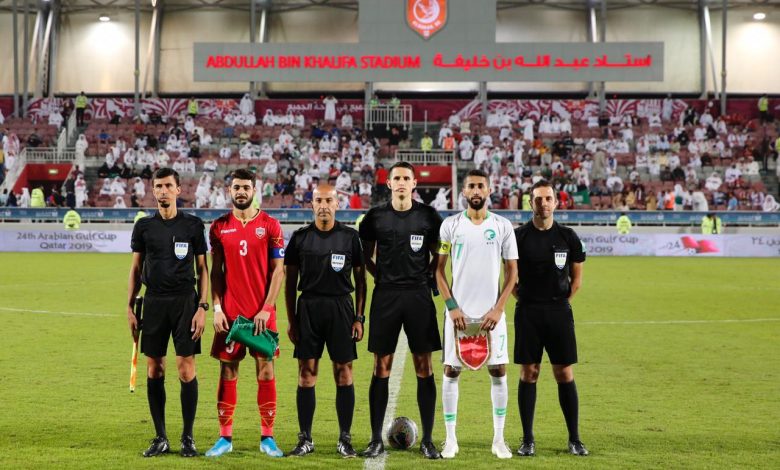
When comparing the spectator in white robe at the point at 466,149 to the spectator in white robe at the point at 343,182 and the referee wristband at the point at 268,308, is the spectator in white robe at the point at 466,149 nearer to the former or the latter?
the spectator in white robe at the point at 343,182

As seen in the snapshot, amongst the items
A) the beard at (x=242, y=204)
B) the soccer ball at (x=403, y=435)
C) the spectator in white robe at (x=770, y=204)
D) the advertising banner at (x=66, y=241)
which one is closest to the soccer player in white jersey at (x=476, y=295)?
the soccer ball at (x=403, y=435)

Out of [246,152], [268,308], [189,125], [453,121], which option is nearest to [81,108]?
[189,125]

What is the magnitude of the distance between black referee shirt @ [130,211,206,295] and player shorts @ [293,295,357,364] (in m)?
0.92

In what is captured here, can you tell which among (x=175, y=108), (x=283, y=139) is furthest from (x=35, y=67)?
(x=283, y=139)

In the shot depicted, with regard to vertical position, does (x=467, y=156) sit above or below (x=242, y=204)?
above

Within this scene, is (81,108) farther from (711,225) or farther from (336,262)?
(336,262)

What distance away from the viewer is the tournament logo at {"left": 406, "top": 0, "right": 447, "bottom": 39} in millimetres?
40750

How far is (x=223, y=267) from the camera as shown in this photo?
7.10 meters

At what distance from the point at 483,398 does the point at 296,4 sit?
4526 centimetres

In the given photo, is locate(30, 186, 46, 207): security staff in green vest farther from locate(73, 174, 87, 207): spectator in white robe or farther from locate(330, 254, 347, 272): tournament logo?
locate(330, 254, 347, 272): tournament logo

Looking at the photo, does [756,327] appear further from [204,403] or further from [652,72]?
[652,72]

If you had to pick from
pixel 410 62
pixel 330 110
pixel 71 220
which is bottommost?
pixel 71 220

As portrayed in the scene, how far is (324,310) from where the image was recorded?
707 cm

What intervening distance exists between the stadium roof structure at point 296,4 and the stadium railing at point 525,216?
1974 centimetres
